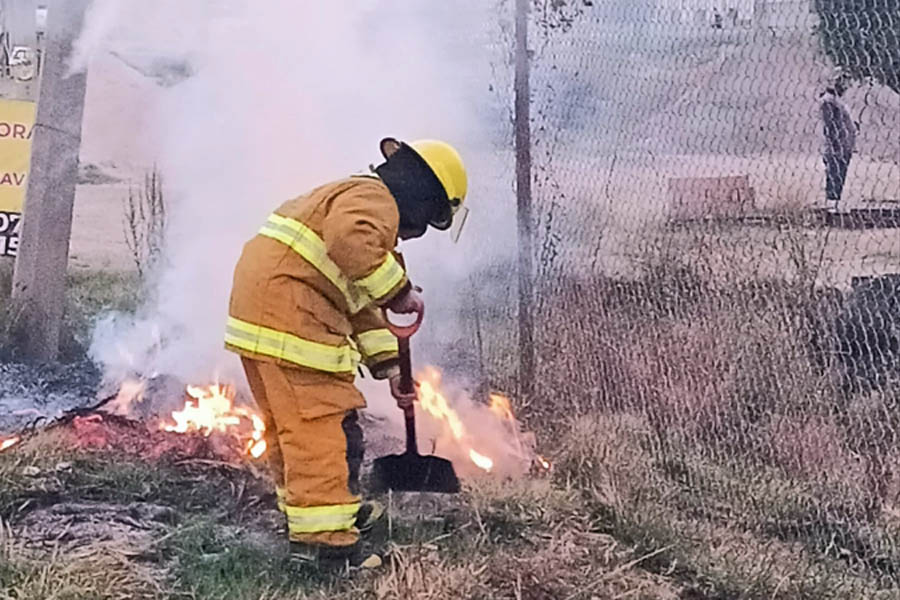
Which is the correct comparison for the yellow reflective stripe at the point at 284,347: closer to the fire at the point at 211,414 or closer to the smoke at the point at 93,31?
the fire at the point at 211,414

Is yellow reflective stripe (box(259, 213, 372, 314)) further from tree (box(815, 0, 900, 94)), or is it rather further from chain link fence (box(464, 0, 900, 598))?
tree (box(815, 0, 900, 94))

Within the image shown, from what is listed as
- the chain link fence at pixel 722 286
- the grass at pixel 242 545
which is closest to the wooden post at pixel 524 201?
the chain link fence at pixel 722 286

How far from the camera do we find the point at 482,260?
459 centimetres

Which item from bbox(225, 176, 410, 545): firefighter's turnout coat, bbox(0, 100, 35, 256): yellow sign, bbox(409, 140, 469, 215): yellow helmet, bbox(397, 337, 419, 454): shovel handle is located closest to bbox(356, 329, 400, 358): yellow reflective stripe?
bbox(397, 337, 419, 454): shovel handle

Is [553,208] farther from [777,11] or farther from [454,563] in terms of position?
[454,563]

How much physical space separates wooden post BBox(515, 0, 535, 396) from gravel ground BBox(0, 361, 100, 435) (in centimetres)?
167

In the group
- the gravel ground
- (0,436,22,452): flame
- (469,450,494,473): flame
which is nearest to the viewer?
(469,450,494,473): flame

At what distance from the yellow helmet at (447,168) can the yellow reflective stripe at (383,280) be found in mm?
321

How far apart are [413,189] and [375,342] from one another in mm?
503

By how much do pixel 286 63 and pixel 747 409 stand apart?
6.70 feet

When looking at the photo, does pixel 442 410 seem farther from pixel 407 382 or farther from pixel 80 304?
pixel 80 304

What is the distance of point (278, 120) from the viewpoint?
4.37 m

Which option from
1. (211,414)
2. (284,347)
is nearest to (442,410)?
(211,414)

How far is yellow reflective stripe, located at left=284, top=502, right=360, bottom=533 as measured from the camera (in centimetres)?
338
